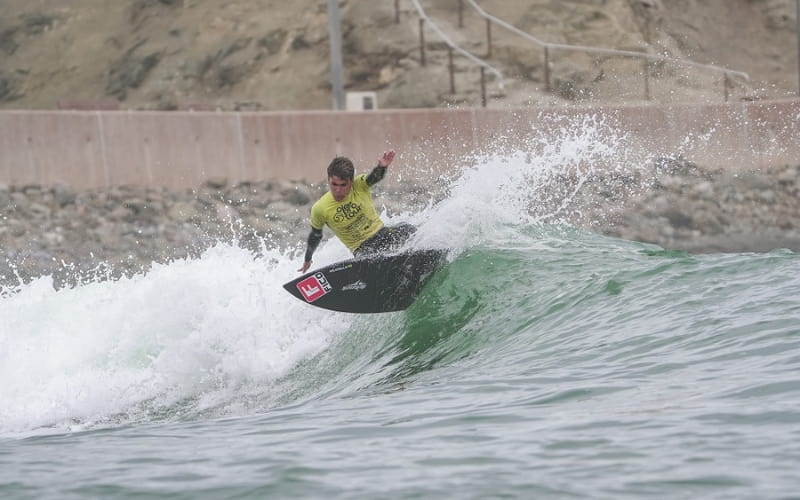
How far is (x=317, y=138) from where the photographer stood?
64.0ft

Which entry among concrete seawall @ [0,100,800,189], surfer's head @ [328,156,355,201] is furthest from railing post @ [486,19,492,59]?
surfer's head @ [328,156,355,201]

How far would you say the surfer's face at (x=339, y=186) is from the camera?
10.1 m

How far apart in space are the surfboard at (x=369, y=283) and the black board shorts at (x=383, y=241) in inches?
3.4

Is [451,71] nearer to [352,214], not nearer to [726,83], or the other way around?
[726,83]

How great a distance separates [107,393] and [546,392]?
380 cm

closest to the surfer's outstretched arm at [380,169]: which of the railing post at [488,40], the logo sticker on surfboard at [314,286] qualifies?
the logo sticker on surfboard at [314,286]

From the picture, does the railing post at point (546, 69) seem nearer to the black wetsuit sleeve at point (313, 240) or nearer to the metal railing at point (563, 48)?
the metal railing at point (563, 48)

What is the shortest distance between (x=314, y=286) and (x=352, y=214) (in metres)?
0.68

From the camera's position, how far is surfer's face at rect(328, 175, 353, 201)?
33.0ft

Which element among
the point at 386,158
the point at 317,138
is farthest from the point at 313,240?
the point at 317,138

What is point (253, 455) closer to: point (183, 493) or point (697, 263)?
point (183, 493)

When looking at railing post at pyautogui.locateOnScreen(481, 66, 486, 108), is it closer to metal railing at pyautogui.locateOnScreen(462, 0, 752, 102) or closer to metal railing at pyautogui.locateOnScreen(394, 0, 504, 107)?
metal railing at pyautogui.locateOnScreen(394, 0, 504, 107)

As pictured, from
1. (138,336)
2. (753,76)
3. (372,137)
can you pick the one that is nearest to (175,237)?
(372,137)

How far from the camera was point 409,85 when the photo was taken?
25500mm
